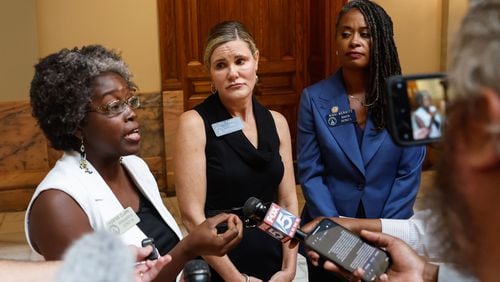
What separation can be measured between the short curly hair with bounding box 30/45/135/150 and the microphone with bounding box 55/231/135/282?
163 cm

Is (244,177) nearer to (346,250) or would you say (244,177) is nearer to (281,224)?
(281,224)

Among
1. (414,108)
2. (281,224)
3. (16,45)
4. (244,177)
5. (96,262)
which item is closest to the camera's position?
(96,262)

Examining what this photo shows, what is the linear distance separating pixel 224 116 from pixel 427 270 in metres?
1.17

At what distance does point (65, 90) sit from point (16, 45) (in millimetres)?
3413

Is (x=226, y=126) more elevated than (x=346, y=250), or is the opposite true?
(x=226, y=126)

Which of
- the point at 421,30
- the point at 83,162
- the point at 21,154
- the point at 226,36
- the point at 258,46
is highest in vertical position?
the point at 226,36

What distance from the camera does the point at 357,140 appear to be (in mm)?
2654

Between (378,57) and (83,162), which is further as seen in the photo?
(378,57)

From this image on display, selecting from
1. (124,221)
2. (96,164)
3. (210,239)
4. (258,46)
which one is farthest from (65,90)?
(258,46)

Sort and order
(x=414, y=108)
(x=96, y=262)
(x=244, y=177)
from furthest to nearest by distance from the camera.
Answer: (x=244, y=177)
(x=414, y=108)
(x=96, y=262)

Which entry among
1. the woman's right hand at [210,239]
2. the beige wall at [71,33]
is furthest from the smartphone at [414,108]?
the beige wall at [71,33]

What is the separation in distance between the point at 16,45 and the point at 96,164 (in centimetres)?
343

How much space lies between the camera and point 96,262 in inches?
19.3

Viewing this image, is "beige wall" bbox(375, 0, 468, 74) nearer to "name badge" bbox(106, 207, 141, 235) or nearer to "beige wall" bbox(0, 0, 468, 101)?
"beige wall" bbox(0, 0, 468, 101)
